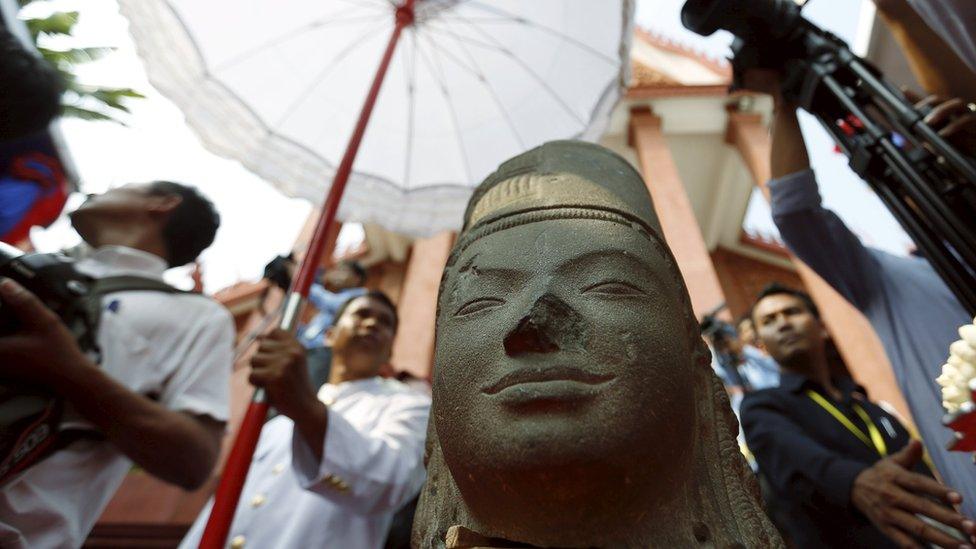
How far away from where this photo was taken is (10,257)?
4.26 ft

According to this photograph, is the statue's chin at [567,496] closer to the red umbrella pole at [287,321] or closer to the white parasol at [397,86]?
the red umbrella pole at [287,321]

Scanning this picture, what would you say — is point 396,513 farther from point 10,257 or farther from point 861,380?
point 861,380

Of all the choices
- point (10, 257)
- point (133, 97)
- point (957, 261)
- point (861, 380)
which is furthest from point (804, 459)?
point (133, 97)

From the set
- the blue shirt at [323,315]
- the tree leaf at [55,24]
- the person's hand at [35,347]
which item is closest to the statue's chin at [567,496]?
the person's hand at [35,347]

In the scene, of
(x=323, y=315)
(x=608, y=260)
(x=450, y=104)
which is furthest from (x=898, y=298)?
(x=323, y=315)

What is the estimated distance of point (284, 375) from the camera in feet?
4.82

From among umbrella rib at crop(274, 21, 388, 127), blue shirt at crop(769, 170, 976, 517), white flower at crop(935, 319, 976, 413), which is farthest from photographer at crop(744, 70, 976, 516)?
umbrella rib at crop(274, 21, 388, 127)

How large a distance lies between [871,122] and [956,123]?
17 centimetres

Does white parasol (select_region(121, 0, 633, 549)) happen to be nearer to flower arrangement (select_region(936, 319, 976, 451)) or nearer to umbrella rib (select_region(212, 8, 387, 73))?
umbrella rib (select_region(212, 8, 387, 73))

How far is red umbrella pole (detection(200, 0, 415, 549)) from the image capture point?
125 centimetres

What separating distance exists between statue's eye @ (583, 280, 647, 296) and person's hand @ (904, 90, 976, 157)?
798 mm

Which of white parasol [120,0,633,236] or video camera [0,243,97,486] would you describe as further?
white parasol [120,0,633,236]

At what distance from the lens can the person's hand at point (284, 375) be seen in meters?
1.46

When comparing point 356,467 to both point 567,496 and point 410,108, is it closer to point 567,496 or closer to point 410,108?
point 567,496
